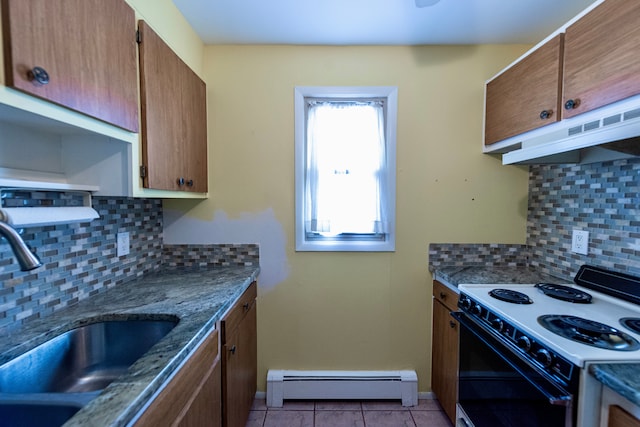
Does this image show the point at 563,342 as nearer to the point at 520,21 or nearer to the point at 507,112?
the point at 507,112

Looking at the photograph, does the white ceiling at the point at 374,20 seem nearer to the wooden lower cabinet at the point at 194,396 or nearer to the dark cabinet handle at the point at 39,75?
the dark cabinet handle at the point at 39,75

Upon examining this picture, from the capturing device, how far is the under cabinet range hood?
3.08ft

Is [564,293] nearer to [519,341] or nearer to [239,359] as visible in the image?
[519,341]

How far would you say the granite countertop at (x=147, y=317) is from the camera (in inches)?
24.8

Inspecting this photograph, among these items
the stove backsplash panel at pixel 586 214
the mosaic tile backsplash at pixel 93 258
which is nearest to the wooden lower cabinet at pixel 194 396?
the mosaic tile backsplash at pixel 93 258

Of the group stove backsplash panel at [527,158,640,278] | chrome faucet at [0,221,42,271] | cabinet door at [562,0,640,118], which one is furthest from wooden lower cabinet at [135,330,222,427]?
stove backsplash panel at [527,158,640,278]

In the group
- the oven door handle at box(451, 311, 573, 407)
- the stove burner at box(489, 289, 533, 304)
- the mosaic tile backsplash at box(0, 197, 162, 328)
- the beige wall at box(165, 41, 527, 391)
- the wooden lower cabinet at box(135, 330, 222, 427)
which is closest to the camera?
the wooden lower cabinet at box(135, 330, 222, 427)

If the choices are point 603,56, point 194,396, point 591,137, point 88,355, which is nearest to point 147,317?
point 88,355

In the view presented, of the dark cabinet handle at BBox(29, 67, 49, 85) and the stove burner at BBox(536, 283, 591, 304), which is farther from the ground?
the dark cabinet handle at BBox(29, 67, 49, 85)

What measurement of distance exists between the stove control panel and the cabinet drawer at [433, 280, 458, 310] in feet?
0.60

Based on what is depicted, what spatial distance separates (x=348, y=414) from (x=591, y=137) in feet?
6.35

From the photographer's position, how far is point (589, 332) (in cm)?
97

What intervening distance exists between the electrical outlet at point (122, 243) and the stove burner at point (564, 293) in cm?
220

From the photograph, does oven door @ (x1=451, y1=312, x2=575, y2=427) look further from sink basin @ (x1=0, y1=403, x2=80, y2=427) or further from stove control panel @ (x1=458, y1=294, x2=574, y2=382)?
sink basin @ (x1=0, y1=403, x2=80, y2=427)
